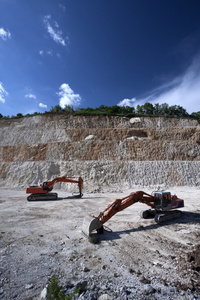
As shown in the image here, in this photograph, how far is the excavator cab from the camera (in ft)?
24.3

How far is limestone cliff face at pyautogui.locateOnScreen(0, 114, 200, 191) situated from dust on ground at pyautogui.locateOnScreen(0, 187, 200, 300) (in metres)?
→ 11.5

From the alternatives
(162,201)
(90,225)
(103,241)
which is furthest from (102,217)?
(162,201)

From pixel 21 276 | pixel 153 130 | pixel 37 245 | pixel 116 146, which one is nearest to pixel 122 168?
pixel 116 146

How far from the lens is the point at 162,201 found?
740cm

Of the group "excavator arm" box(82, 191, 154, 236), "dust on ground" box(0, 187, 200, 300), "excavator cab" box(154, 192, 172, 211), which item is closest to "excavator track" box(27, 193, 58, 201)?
"dust on ground" box(0, 187, 200, 300)

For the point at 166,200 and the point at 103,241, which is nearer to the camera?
the point at 103,241

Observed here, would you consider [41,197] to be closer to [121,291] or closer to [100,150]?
[121,291]

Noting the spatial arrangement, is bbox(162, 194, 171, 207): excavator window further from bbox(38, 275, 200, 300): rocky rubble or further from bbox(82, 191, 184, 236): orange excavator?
bbox(38, 275, 200, 300): rocky rubble

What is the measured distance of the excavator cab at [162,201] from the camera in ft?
24.3

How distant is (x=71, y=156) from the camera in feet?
76.3

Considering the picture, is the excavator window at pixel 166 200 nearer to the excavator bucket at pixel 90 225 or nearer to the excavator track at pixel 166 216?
the excavator track at pixel 166 216

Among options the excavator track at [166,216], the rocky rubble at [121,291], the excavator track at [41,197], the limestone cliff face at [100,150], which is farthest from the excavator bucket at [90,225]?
the limestone cliff face at [100,150]

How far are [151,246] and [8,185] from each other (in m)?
20.4

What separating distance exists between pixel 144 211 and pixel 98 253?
400cm
